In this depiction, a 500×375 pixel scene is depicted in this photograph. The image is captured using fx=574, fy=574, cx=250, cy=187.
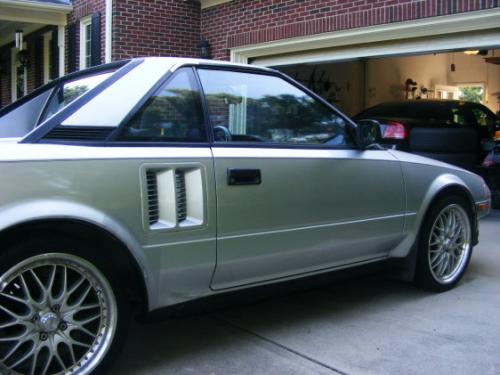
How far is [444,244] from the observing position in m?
4.55

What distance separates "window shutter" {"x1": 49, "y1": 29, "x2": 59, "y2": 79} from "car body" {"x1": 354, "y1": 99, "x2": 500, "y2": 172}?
23.5ft

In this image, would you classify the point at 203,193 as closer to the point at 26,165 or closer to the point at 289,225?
the point at 289,225

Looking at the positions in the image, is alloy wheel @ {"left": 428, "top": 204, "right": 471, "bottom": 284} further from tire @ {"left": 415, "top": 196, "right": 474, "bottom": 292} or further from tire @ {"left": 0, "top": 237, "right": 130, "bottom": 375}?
tire @ {"left": 0, "top": 237, "right": 130, "bottom": 375}

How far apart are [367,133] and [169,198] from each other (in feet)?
5.44

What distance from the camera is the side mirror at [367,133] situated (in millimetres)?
3939

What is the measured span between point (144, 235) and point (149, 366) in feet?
2.76

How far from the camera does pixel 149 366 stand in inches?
126

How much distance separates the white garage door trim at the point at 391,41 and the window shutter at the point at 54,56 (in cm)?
529

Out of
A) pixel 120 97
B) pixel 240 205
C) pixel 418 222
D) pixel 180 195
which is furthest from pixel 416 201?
pixel 120 97

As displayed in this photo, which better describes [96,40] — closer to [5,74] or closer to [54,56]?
[54,56]

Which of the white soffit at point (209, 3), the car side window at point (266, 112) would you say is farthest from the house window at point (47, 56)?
the car side window at point (266, 112)

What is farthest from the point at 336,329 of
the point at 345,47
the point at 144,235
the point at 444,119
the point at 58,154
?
the point at 444,119

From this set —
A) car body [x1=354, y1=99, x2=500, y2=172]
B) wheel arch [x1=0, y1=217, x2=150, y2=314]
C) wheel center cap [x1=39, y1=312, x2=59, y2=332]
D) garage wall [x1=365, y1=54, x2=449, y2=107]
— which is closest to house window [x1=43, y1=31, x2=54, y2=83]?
car body [x1=354, y1=99, x2=500, y2=172]

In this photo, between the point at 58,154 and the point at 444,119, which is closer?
the point at 58,154
